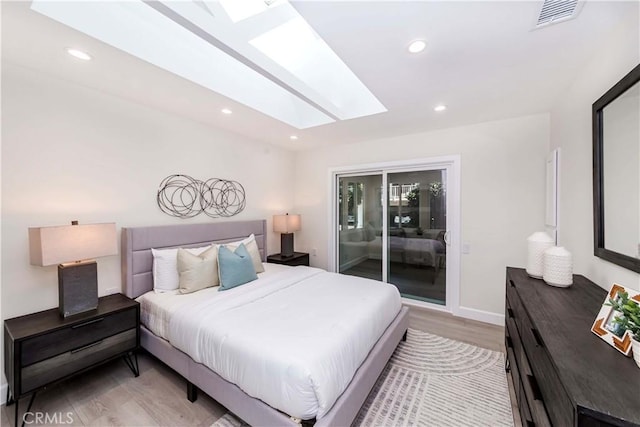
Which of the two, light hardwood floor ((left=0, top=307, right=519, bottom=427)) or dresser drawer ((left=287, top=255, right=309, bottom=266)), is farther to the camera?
dresser drawer ((left=287, top=255, right=309, bottom=266))

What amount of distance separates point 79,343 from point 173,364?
69 cm

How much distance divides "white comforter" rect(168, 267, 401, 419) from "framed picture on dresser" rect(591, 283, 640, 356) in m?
1.23

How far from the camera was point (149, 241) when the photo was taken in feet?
8.60

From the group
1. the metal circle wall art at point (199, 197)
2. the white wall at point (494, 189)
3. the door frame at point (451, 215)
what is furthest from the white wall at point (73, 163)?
the white wall at point (494, 189)

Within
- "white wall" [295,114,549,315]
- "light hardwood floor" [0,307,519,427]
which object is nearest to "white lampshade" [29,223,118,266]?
"light hardwood floor" [0,307,519,427]

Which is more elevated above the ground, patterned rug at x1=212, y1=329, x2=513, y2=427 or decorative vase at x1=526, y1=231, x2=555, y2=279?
decorative vase at x1=526, y1=231, x2=555, y2=279

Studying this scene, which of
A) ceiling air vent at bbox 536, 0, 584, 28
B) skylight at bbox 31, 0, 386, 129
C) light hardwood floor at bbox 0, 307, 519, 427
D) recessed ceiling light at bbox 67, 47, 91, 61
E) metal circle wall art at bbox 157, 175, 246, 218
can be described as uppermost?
skylight at bbox 31, 0, 386, 129

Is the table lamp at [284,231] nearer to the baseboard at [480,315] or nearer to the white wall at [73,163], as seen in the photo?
the white wall at [73,163]

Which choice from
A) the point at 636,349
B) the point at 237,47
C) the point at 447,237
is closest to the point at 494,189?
the point at 447,237

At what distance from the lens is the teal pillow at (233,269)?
253 cm

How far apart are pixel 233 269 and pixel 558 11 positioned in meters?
3.02

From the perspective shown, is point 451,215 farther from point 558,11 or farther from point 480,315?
point 558,11

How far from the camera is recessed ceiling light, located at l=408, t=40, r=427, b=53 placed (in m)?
1.63

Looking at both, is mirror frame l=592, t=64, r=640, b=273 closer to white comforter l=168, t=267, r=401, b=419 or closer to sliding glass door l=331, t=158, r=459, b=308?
white comforter l=168, t=267, r=401, b=419
